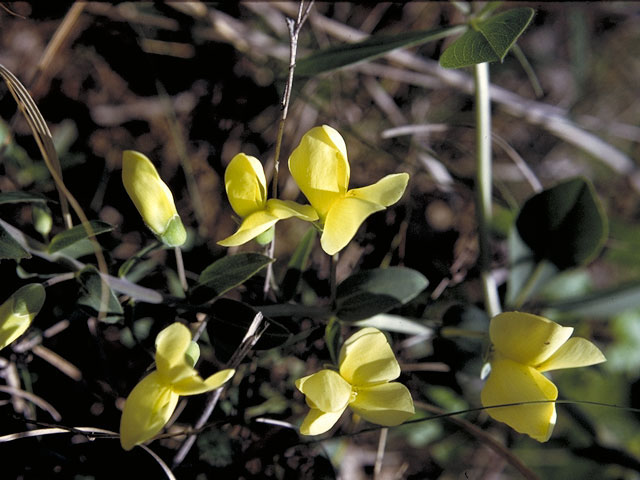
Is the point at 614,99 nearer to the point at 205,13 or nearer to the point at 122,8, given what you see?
the point at 205,13

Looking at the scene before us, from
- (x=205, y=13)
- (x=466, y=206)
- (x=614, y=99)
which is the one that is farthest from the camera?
(x=614, y=99)

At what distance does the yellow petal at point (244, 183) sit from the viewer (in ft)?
2.04

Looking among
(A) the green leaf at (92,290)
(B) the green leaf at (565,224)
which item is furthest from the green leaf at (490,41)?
(A) the green leaf at (92,290)

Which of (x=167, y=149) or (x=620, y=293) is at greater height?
(x=167, y=149)

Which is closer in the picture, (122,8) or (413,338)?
(413,338)

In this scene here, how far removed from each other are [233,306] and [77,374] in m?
0.36

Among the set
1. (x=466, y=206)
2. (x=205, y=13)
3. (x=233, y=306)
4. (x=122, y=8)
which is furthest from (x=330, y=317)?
(x=122, y=8)

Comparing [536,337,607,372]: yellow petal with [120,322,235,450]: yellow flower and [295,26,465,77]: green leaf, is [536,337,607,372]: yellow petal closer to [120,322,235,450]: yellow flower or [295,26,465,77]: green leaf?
[120,322,235,450]: yellow flower

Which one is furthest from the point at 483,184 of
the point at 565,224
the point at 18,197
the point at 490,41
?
the point at 18,197

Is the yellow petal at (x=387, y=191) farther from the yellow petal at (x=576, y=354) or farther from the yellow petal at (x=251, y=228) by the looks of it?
the yellow petal at (x=576, y=354)

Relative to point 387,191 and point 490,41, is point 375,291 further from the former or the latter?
point 490,41

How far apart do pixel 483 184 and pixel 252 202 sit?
0.50m

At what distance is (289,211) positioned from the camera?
61 centimetres

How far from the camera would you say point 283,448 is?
79 cm
